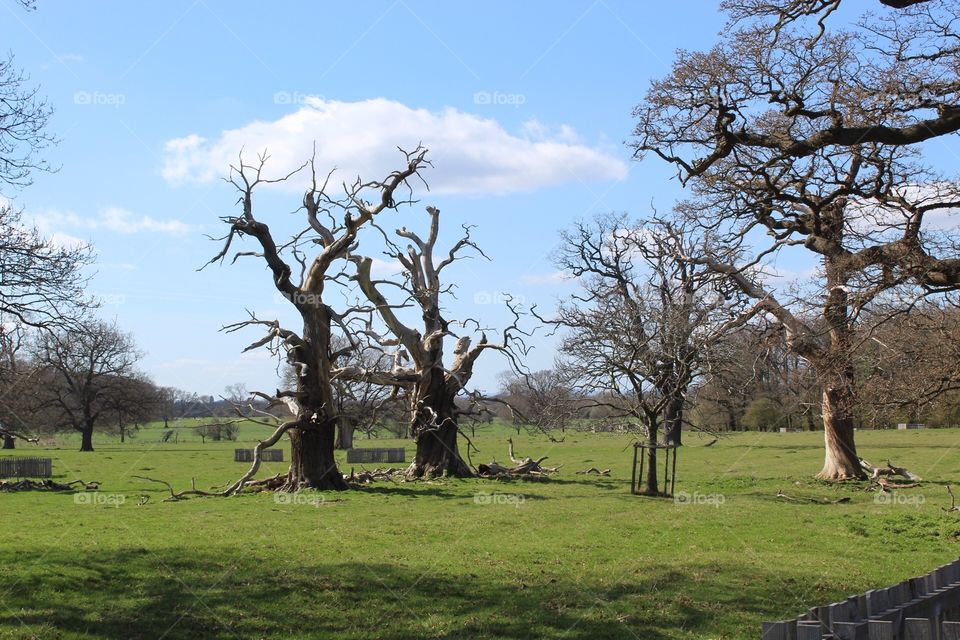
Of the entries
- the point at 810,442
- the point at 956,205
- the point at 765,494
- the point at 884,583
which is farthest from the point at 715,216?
the point at 810,442

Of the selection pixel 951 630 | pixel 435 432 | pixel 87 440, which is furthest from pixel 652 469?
pixel 87 440

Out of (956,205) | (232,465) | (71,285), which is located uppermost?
(956,205)

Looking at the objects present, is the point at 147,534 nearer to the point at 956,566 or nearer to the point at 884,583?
the point at 884,583

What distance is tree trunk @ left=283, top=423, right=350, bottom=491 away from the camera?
27797mm

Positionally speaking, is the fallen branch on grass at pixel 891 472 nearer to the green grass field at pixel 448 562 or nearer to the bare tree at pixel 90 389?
the green grass field at pixel 448 562

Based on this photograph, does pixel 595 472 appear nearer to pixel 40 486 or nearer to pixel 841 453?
pixel 841 453

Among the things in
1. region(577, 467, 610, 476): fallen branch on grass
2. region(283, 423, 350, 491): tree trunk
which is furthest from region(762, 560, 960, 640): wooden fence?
region(577, 467, 610, 476): fallen branch on grass

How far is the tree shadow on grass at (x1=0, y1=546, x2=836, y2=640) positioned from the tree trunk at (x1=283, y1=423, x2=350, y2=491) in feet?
46.7

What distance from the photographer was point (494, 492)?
27844 mm

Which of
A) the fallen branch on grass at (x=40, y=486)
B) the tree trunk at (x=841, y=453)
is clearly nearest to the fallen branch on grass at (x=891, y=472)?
the tree trunk at (x=841, y=453)

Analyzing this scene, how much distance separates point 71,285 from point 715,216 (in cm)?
1239

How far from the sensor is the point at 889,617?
21.4 feet

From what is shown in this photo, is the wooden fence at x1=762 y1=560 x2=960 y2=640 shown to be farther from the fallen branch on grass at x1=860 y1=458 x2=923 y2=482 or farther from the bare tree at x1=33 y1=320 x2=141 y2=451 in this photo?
the bare tree at x1=33 y1=320 x2=141 y2=451

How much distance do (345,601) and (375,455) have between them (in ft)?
119
